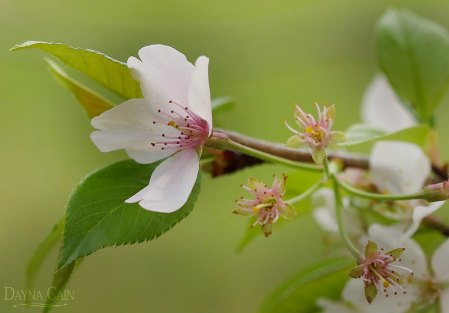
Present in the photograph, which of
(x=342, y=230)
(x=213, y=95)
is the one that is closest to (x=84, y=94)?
Answer: (x=342, y=230)

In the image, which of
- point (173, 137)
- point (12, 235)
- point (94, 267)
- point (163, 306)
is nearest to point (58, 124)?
point (12, 235)

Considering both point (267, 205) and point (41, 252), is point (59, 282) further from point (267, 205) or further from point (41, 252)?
point (267, 205)

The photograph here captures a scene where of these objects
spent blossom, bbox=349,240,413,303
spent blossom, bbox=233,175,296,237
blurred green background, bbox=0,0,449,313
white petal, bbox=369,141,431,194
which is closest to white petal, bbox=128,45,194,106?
spent blossom, bbox=233,175,296,237

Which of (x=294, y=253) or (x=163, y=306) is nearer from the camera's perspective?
(x=163, y=306)

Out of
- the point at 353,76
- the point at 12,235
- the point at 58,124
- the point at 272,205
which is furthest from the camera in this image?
the point at 353,76

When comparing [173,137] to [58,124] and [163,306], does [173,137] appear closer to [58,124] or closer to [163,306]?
[163,306]

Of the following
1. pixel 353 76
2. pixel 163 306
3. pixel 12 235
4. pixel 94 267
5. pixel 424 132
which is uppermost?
pixel 424 132

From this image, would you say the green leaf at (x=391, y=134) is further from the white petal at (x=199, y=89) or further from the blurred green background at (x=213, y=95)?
the blurred green background at (x=213, y=95)
